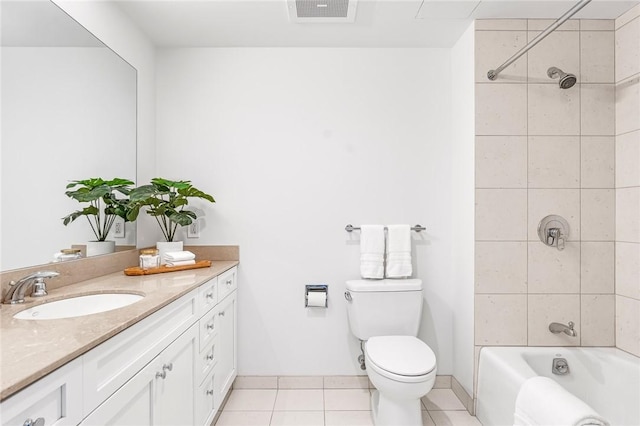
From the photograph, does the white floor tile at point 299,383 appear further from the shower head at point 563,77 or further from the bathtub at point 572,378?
the shower head at point 563,77

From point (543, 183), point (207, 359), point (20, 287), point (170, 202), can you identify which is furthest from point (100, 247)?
point (543, 183)

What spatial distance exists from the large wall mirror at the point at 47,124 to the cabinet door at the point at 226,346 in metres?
0.74

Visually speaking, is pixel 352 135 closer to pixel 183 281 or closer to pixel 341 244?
pixel 341 244

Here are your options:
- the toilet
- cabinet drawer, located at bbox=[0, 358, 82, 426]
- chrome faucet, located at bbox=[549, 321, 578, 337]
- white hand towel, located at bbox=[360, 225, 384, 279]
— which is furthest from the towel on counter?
cabinet drawer, located at bbox=[0, 358, 82, 426]

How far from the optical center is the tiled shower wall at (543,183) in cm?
199

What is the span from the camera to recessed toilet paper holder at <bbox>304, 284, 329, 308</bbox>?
7.36 feet

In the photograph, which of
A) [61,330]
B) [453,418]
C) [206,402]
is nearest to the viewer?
[61,330]

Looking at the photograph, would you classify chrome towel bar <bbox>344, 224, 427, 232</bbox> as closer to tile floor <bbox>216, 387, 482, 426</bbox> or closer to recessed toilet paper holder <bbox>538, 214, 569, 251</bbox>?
recessed toilet paper holder <bbox>538, 214, 569, 251</bbox>

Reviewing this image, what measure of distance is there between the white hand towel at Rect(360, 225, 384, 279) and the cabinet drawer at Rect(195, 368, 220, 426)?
106 cm

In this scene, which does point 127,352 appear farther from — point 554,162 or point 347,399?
point 554,162

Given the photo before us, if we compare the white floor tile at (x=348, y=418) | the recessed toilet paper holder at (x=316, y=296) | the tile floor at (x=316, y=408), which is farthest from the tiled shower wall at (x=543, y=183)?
the recessed toilet paper holder at (x=316, y=296)

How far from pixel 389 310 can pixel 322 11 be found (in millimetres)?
1759

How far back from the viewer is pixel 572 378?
1.87 metres

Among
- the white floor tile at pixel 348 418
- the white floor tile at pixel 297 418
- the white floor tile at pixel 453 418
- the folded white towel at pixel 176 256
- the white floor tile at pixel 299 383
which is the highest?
the folded white towel at pixel 176 256
